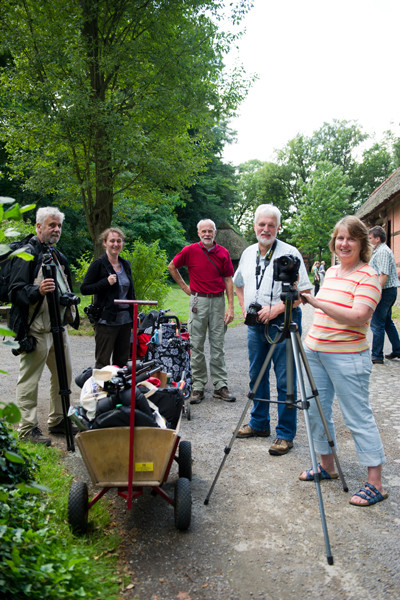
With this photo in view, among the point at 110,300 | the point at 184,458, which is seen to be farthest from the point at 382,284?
the point at 184,458

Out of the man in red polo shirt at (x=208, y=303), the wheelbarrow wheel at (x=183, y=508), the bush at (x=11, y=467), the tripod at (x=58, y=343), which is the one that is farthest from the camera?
the man in red polo shirt at (x=208, y=303)

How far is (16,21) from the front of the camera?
10.3 meters

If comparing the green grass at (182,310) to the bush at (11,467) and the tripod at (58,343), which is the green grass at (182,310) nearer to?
the tripod at (58,343)

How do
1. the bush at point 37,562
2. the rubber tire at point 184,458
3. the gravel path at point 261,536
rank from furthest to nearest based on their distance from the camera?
the rubber tire at point 184,458 → the gravel path at point 261,536 → the bush at point 37,562

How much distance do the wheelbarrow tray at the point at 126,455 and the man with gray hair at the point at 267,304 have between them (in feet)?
5.15

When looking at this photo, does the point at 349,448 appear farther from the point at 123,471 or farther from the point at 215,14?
the point at 215,14

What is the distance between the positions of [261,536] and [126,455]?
1.03m

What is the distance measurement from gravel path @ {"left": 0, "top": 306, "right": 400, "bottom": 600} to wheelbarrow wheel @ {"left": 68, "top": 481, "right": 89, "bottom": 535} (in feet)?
1.00

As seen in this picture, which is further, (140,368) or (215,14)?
(215,14)

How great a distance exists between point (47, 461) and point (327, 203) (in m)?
47.2

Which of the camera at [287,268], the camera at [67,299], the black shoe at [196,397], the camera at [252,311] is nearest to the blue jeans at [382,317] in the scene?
the black shoe at [196,397]

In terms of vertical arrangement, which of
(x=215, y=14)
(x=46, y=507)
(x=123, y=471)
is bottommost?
(x=46, y=507)

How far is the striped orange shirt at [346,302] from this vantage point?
3.33m

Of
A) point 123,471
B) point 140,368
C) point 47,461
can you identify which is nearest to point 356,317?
point 140,368
